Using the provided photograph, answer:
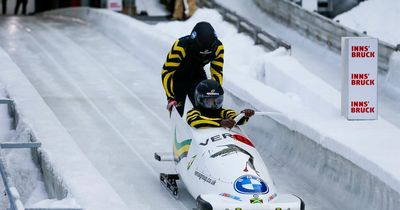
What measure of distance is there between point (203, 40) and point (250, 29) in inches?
423

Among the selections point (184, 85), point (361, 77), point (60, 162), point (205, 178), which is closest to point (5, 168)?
point (60, 162)

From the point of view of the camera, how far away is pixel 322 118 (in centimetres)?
952

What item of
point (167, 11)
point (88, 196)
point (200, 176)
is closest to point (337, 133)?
point (200, 176)

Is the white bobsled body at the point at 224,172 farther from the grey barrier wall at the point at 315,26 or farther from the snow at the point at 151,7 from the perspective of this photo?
the snow at the point at 151,7

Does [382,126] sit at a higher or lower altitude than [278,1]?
higher

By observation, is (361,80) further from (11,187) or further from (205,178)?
(11,187)

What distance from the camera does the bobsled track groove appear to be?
8172mm

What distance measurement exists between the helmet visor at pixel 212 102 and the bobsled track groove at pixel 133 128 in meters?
0.86

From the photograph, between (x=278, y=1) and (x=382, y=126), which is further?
(x=278, y=1)

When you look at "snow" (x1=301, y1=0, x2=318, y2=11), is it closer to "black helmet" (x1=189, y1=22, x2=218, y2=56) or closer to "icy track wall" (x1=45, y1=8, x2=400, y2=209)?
"icy track wall" (x1=45, y1=8, x2=400, y2=209)

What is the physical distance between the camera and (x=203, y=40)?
8.41m

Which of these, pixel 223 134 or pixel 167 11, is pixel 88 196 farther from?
pixel 167 11

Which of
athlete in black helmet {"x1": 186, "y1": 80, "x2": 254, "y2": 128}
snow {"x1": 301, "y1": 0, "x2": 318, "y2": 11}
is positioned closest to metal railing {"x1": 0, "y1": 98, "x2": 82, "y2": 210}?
athlete in black helmet {"x1": 186, "y1": 80, "x2": 254, "y2": 128}

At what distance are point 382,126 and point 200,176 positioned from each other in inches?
100
